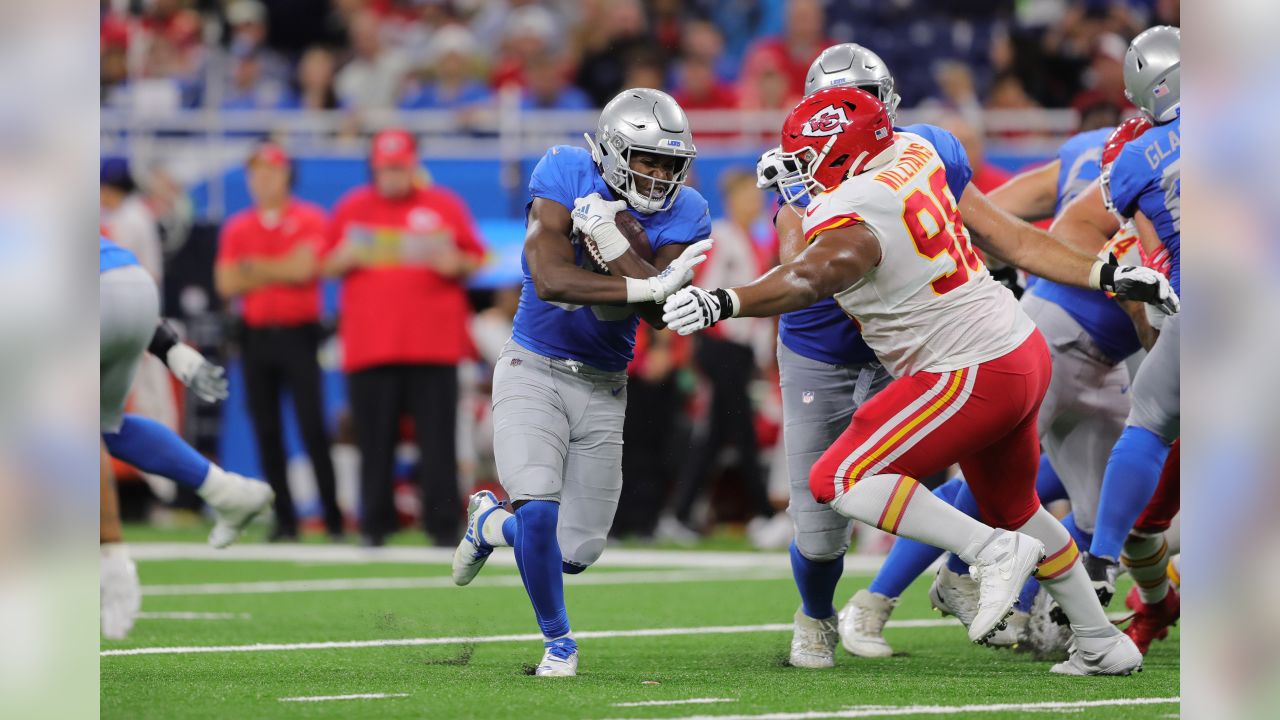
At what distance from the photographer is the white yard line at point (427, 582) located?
28.3 feet

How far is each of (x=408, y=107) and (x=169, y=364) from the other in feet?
23.0

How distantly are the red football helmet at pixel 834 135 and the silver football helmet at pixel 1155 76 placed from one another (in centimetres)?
124

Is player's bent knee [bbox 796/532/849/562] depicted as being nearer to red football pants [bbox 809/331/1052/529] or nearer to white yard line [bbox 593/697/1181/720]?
red football pants [bbox 809/331/1052/529]

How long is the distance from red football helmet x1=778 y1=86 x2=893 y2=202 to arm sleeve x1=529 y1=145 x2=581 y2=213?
2.33 feet

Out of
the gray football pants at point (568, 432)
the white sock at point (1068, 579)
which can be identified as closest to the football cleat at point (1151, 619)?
the white sock at point (1068, 579)

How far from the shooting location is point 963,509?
21.0 feet

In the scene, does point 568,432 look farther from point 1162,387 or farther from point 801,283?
point 1162,387

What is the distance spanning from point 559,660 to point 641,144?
1.63 metres

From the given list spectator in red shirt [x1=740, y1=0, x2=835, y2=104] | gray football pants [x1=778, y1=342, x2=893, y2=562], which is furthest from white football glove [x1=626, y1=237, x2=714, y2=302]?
spectator in red shirt [x1=740, y1=0, x2=835, y2=104]

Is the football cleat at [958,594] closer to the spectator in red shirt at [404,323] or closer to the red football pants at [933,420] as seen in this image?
the red football pants at [933,420]

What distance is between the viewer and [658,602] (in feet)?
26.5

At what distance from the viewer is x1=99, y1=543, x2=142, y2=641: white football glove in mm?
6613

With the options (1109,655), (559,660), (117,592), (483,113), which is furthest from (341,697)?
(483,113)
